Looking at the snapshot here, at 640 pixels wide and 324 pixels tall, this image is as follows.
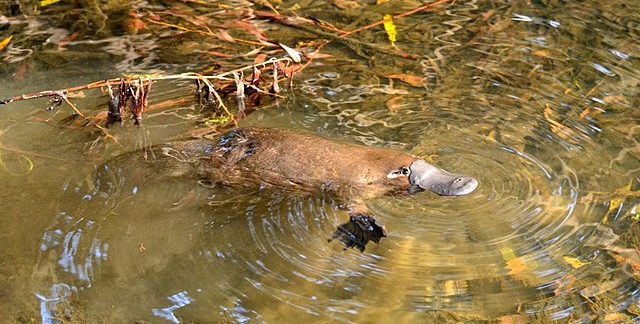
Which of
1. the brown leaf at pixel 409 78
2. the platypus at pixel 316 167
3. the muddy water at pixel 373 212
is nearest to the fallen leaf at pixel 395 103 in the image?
the muddy water at pixel 373 212

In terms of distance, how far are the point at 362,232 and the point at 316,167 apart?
15.7 inches

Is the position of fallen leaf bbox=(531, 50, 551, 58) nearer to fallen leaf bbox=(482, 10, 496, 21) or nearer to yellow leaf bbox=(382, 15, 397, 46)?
fallen leaf bbox=(482, 10, 496, 21)

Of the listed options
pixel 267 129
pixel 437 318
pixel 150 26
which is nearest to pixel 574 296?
pixel 437 318

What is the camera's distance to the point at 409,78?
167 inches

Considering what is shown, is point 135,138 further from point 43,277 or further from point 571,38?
point 571,38

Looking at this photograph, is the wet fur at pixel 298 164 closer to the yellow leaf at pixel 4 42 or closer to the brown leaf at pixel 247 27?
the brown leaf at pixel 247 27

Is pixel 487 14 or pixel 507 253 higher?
pixel 487 14

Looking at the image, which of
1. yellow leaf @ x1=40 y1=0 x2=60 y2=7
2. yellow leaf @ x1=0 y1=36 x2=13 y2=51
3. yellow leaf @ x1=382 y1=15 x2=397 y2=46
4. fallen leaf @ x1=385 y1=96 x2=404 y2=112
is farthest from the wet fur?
yellow leaf @ x1=40 y1=0 x2=60 y2=7

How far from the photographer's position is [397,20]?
16.1 feet

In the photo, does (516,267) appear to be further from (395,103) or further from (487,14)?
(487,14)

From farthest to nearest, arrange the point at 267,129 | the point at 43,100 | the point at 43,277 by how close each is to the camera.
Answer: the point at 43,100, the point at 267,129, the point at 43,277

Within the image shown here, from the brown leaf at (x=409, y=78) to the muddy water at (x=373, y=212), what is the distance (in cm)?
5

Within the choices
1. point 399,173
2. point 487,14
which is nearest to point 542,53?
point 487,14

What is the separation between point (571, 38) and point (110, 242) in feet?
9.97
